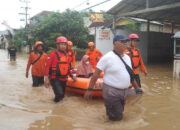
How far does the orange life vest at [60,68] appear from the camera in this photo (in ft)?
15.9

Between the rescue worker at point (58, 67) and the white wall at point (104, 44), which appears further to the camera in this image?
the white wall at point (104, 44)

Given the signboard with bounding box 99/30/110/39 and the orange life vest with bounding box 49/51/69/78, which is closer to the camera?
the orange life vest with bounding box 49/51/69/78

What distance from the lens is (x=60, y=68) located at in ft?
16.0

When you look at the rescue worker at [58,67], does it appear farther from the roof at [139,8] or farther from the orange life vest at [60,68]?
the roof at [139,8]

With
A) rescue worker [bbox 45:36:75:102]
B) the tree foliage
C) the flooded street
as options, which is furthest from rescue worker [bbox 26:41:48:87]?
the tree foliage

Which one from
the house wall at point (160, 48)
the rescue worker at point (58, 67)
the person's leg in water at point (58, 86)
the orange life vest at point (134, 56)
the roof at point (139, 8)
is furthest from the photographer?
the house wall at point (160, 48)

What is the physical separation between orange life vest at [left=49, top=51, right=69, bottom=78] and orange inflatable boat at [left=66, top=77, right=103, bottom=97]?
90 cm

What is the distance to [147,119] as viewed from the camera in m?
4.27

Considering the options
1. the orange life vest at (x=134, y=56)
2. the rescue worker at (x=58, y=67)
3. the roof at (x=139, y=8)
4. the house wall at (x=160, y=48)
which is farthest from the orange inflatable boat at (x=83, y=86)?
the house wall at (x=160, y=48)

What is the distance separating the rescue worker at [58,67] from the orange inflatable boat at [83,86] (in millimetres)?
814

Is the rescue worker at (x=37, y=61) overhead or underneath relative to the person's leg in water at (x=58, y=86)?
overhead

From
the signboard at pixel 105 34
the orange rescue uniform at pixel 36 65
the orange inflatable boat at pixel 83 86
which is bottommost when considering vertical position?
the orange inflatable boat at pixel 83 86

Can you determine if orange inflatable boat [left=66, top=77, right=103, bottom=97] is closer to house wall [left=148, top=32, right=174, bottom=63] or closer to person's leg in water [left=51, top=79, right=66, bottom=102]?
person's leg in water [left=51, top=79, right=66, bottom=102]

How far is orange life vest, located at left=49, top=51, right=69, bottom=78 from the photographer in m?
4.85
